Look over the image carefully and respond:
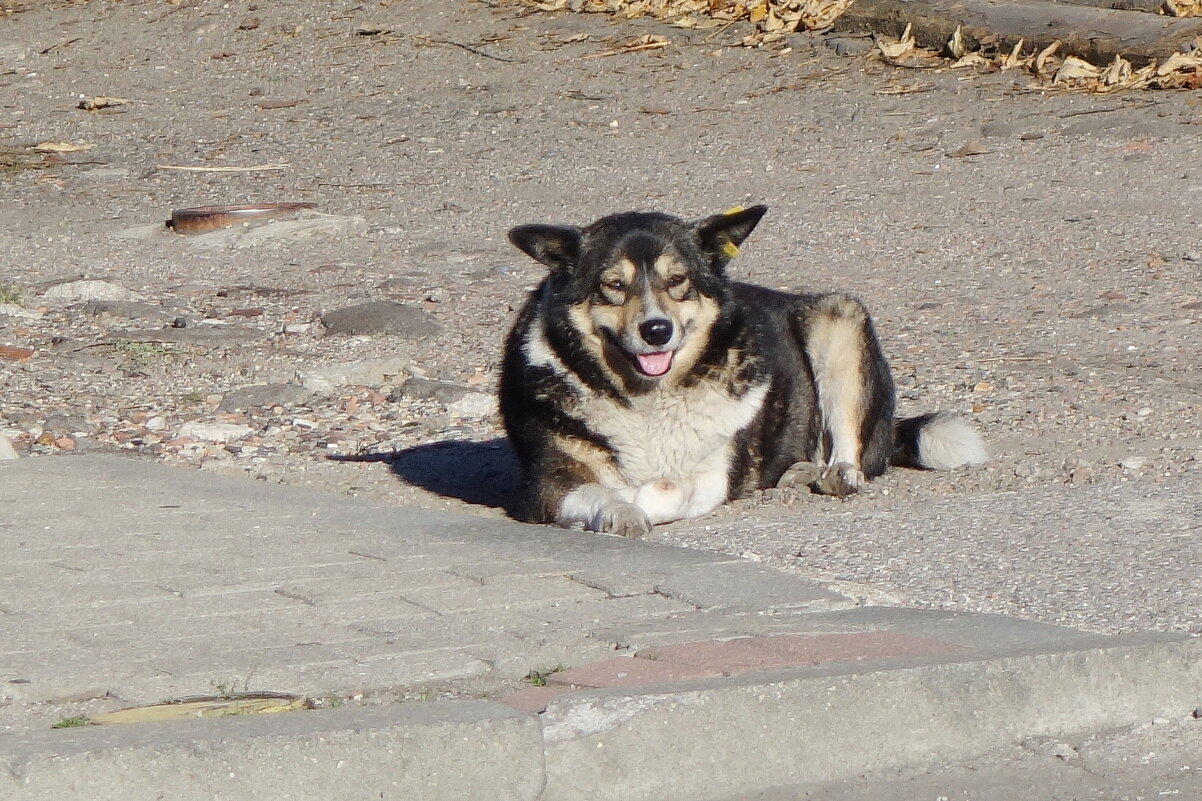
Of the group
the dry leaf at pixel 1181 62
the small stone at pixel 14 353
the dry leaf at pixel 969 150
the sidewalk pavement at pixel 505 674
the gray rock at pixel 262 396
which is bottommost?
the small stone at pixel 14 353

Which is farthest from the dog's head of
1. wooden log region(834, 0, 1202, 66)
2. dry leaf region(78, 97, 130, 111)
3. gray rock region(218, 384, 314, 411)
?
dry leaf region(78, 97, 130, 111)

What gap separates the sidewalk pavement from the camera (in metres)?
3.20

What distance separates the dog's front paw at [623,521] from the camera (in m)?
5.46

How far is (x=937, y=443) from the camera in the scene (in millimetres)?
6195

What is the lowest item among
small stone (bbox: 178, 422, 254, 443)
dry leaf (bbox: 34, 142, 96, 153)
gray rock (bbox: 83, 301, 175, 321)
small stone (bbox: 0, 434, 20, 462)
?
dry leaf (bbox: 34, 142, 96, 153)

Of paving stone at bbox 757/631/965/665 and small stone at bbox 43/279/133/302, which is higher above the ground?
paving stone at bbox 757/631/965/665

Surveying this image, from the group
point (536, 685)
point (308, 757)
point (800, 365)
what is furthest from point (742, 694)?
point (800, 365)

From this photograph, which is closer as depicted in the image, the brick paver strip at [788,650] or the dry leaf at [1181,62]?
the brick paver strip at [788,650]

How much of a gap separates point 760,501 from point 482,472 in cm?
116

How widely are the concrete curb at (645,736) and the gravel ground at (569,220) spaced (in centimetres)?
43

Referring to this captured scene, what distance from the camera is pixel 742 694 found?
3.48 meters

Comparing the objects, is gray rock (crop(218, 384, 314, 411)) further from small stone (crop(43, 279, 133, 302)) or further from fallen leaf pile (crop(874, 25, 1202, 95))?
fallen leaf pile (crop(874, 25, 1202, 95))

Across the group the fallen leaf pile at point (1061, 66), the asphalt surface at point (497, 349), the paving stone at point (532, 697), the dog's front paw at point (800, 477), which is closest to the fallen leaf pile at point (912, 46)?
the fallen leaf pile at point (1061, 66)

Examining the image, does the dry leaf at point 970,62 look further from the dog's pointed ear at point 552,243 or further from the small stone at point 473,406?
the dog's pointed ear at point 552,243
